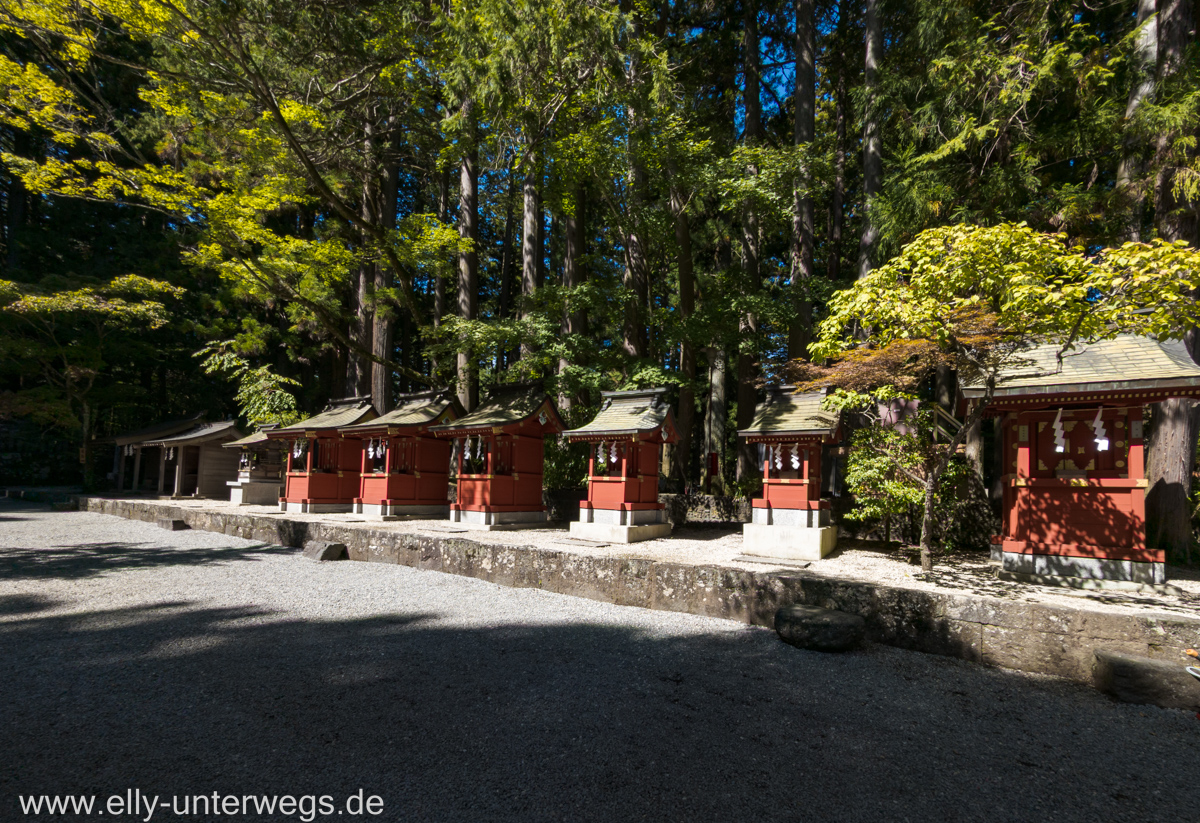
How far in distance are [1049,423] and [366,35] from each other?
16463 millimetres

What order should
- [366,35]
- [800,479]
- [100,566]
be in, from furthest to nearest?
[366,35]
[800,479]
[100,566]

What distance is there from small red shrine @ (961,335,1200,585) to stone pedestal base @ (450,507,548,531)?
9500 millimetres

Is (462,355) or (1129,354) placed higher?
(462,355)

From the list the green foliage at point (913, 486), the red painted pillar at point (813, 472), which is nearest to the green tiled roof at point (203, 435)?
the red painted pillar at point (813, 472)

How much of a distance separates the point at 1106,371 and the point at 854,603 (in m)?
5.20

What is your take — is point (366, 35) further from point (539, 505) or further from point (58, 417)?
point (58, 417)

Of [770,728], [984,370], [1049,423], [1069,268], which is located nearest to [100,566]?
[770,728]

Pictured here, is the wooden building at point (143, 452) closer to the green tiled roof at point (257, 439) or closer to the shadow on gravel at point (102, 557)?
the green tiled roof at point (257, 439)

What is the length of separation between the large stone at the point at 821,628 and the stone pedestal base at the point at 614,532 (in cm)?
632

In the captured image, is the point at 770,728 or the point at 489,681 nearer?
the point at 770,728

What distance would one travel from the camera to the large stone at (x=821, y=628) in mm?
4777

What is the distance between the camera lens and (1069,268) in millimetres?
6301

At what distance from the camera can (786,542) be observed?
1009 cm

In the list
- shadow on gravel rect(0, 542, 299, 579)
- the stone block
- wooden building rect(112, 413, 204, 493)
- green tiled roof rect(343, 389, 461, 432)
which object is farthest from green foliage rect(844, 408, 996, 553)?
wooden building rect(112, 413, 204, 493)
